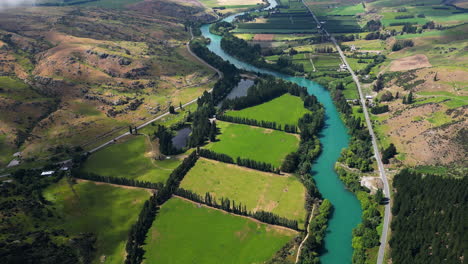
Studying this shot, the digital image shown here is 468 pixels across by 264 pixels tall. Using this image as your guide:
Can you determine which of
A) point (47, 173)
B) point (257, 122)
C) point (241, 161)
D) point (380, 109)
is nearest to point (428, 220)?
point (241, 161)

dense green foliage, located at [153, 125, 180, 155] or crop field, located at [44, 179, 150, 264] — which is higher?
dense green foliage, located at [153, 125, 180, 155]

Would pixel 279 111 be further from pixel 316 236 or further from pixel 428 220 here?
pixel 428 220

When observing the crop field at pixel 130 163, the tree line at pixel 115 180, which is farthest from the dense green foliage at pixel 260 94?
the tree line at pixel 115 180

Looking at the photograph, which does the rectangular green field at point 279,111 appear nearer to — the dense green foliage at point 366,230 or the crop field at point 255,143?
the crop field at point 255,143

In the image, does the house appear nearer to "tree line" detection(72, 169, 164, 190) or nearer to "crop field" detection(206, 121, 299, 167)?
"tree line" detection(72, 169, 164, 190)

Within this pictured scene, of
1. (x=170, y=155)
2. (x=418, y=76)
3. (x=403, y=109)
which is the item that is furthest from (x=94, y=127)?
(x=418, y=76)

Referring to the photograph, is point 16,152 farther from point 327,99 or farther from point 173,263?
point 327,99

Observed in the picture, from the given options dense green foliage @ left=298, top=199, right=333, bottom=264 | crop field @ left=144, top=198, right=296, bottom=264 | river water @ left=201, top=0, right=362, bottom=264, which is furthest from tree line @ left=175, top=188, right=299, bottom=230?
river water @ left=201, top=0, right=362, bottom=264
